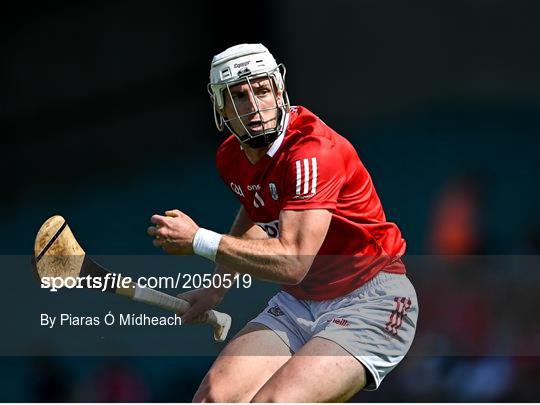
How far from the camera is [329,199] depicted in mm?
4508

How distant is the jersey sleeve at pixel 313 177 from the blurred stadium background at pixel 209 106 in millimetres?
4162

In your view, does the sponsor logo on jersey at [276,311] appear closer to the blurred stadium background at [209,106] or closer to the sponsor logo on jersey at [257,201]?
the sponsor logo on jersey at [257,201]

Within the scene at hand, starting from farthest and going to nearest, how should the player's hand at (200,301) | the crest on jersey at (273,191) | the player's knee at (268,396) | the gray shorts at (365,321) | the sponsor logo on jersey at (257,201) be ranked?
the player's hand at (200,301), the sponsor logo on jersey at (257,201), the crest on jersey at (273,191), the gray shorts at (365,321), the player's knee at (268,396)

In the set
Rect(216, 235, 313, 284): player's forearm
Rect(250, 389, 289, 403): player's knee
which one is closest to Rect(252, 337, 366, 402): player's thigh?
Rect(250, 389, 289, 403): player's knee

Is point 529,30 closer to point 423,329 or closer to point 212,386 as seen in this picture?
point 423,329

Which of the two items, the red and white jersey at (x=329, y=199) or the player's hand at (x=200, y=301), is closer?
the red and white jersey at (x=329, y=199)

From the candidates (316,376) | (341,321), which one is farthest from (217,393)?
(341,321)

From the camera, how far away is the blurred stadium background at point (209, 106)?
29.6ft

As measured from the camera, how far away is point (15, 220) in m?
9.45

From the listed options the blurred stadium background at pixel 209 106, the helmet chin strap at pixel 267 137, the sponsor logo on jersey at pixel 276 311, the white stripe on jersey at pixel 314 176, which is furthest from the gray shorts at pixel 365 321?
the blurred stadium background at pixel 209 106

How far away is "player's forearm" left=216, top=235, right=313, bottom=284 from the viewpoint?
4.40 metres

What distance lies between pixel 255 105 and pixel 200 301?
95cm

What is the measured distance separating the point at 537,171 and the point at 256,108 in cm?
479

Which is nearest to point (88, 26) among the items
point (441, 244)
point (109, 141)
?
point (109, 141)
